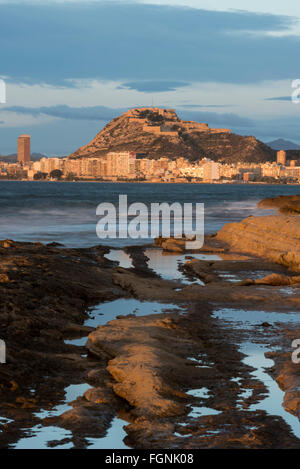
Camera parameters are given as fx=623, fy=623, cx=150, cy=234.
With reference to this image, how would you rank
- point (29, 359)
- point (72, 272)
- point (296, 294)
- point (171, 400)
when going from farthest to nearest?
point (72, 272) → point (296, 294) → point (29, 359) → point (171, 400)

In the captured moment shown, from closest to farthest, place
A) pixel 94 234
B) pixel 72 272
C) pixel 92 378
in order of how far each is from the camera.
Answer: pixel 92 378
pixel 72 272
pixel 94 234

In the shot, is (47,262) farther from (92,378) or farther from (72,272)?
(92,378)

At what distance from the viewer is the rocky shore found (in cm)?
621

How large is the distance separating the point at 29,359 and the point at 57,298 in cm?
384

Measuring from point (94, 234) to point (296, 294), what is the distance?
61.6 ft

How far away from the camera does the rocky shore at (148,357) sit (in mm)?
6215

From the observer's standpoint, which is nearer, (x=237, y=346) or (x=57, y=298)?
(x=237, y=346)

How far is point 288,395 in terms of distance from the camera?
7.15 m

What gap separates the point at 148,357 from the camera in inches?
314

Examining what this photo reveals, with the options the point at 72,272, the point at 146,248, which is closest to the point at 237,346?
the point at 72,272

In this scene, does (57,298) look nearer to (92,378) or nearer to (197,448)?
(92,378)
